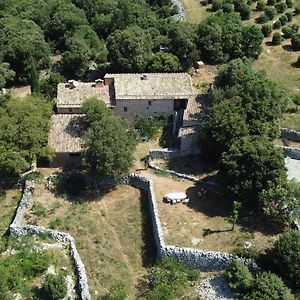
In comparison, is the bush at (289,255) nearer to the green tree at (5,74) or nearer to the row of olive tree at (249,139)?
the row of olive tree at (249,139)

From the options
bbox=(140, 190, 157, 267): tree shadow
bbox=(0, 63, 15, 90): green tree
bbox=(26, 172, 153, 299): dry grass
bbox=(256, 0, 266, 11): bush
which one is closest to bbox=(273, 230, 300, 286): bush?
bbox=(140, 190, 157, 267): tree shadow

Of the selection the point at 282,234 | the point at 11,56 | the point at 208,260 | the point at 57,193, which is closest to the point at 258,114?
the point at 282,234

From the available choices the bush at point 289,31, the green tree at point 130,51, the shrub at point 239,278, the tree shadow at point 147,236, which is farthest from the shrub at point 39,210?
the bush at point 289,31

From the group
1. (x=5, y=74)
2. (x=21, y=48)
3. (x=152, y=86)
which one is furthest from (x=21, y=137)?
(x=21, y=48)

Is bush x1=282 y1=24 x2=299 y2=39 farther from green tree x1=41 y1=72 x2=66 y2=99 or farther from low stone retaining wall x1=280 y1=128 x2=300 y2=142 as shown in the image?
green tree x1=41 y1=72 x2=66 y2=99

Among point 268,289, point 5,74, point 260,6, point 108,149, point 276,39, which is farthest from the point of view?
point 260,6

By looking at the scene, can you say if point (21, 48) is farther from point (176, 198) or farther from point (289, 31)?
point (289, 31)

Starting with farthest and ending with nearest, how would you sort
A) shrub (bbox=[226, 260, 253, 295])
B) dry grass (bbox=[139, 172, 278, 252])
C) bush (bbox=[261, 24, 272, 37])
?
1. bush (bbox=[261, 24, 272, 37])
2. dry grass (bbox=[139, 172, 278, 252])
3. shrub (bbox=[226, 260, 253, 295])
